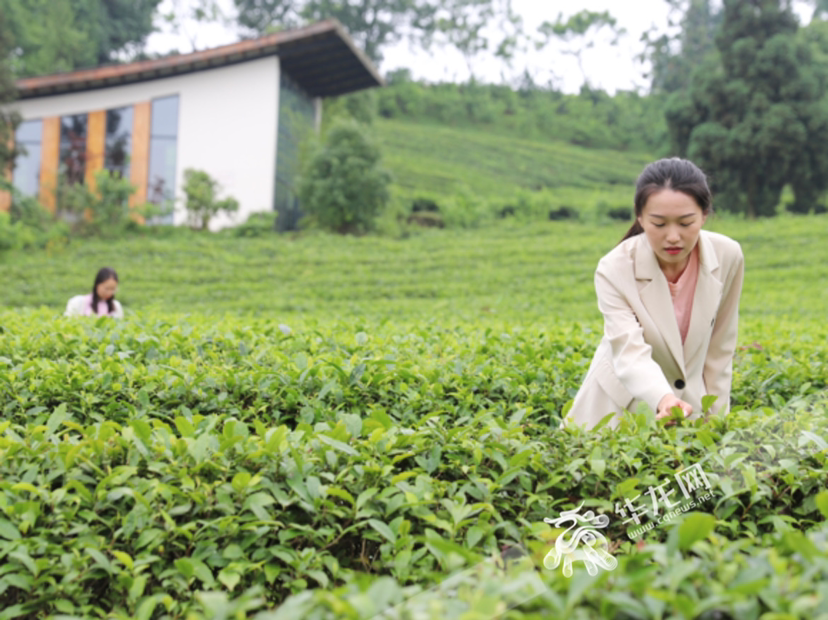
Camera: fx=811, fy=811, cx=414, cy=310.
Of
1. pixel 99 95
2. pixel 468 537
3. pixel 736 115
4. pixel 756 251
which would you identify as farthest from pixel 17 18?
pixel 468 537

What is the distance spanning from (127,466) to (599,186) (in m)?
26.1

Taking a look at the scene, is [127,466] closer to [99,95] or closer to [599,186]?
[99,95]

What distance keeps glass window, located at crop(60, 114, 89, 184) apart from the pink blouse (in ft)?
56.2

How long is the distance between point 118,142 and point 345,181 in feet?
17.0

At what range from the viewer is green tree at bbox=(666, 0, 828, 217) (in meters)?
18.3

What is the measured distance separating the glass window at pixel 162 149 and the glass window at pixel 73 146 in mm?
1573

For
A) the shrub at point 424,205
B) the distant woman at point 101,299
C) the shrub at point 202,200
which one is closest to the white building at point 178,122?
the shrub at point 202,200

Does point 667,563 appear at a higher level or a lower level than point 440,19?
lower

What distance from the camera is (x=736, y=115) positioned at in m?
18.9

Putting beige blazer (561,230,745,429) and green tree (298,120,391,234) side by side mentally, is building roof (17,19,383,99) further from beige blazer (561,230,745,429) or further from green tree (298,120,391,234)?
beige blazer (561,230,745,429)

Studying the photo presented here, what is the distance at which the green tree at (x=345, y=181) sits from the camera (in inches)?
643

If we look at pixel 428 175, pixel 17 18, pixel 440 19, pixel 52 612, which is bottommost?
pixel 52 612

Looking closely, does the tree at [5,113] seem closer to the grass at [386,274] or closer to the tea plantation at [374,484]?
the grass at [386,274]

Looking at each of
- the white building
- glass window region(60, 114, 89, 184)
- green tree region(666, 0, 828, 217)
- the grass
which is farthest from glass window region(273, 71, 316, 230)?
green tree region(666, 0, 828, 217)
